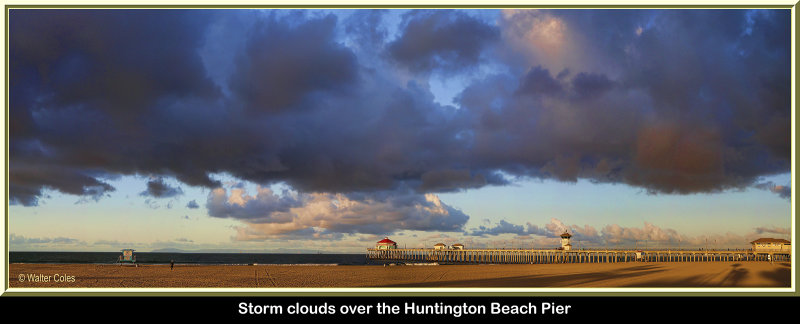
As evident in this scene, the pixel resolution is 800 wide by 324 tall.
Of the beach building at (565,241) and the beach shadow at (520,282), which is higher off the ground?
the beach shadow at (520,282)

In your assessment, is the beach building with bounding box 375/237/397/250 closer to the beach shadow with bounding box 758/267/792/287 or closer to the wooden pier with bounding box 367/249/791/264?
the wooden pier with bounding box 367/249/791/264

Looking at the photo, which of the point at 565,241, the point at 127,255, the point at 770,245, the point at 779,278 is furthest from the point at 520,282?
the point at 770,245

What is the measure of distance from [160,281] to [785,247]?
300ft

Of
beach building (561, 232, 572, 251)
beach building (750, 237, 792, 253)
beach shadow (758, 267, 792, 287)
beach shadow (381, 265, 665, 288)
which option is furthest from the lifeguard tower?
beach building (750, 237, 792, 253)

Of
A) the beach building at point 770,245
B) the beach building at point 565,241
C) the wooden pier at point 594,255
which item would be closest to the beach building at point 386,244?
the wooden pier at point 594,255

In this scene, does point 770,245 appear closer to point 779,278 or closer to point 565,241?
point 565,241

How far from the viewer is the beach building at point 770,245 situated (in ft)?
272

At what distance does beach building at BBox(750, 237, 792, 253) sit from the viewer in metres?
82.9

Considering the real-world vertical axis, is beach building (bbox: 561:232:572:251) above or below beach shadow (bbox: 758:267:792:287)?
below

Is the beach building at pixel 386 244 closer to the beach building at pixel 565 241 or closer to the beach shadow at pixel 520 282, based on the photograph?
the beach building at pixel 565 241
